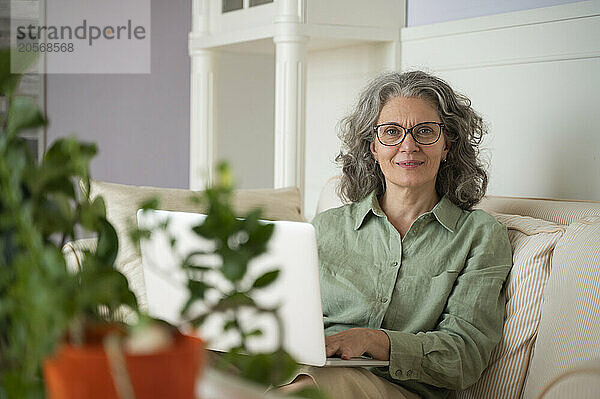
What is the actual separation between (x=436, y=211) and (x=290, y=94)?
0.86m

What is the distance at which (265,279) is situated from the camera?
0.49 m

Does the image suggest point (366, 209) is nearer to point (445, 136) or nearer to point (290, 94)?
point (445, 136)

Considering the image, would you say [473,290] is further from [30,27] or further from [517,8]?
[30,27]

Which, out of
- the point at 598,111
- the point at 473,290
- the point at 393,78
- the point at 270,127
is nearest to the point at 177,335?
the point at 473,290

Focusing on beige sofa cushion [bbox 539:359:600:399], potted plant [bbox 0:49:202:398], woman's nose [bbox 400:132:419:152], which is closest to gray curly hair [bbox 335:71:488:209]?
woman's nose [bbox 400:132:419:152]

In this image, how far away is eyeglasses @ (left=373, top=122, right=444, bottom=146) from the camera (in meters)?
1.93

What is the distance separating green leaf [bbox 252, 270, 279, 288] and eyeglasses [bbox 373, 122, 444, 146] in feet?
4.78

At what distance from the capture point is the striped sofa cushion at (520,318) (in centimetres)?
161

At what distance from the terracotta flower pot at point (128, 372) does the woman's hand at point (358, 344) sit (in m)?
1.07

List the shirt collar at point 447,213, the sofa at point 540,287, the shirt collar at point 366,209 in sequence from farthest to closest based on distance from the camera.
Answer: the shirt collar at point 366,209 → the shirt collar at point 447,213 → the sofa at point 540,287

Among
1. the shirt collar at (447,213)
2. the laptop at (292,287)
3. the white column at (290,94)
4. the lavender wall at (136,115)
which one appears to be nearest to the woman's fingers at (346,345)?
the laptop at (292,287)

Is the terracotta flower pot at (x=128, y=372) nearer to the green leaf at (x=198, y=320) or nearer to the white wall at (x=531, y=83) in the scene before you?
the green leaf at (x=198, y=320)

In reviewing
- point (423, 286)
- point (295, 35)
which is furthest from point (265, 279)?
point (295, 35)

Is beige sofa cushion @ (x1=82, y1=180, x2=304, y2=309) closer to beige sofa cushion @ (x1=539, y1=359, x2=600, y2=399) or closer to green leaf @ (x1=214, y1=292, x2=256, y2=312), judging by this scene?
beige sofa cushion @ (x1=539, y1=359, x2=600, y2=399)
